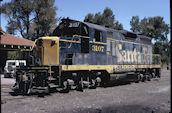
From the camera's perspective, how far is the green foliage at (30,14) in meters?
39.4

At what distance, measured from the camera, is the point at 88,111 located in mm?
6320

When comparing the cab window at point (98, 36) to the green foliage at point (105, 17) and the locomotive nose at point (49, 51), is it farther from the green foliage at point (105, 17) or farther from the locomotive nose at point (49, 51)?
the green foliage at point (105, 17)

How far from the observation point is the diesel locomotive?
9320 millimetres

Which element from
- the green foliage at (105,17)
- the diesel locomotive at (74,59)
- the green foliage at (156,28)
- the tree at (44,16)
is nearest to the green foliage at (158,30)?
the green foliage at (156,28)

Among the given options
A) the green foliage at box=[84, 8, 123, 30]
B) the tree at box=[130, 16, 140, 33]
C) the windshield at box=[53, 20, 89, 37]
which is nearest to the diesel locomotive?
the windshield at box=[53, 20, 89, 37]

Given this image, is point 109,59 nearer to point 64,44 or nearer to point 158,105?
point 64,44

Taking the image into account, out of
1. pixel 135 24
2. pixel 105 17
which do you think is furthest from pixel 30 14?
pixel 135 24

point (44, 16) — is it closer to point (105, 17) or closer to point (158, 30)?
point (105, 17)

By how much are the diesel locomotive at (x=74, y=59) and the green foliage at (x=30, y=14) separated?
92.1 ft

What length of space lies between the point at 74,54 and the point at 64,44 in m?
0.76

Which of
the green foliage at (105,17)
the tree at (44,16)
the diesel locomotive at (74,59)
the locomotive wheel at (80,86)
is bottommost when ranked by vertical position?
the locomotive wheel at (80,86)

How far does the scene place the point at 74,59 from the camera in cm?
1045

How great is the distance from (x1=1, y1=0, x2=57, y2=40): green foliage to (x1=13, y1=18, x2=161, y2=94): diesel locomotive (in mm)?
28078

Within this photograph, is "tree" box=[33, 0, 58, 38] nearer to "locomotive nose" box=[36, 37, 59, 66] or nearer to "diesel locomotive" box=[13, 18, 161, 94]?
"diesel locomotive" box=[13, 18, 161, 94]
